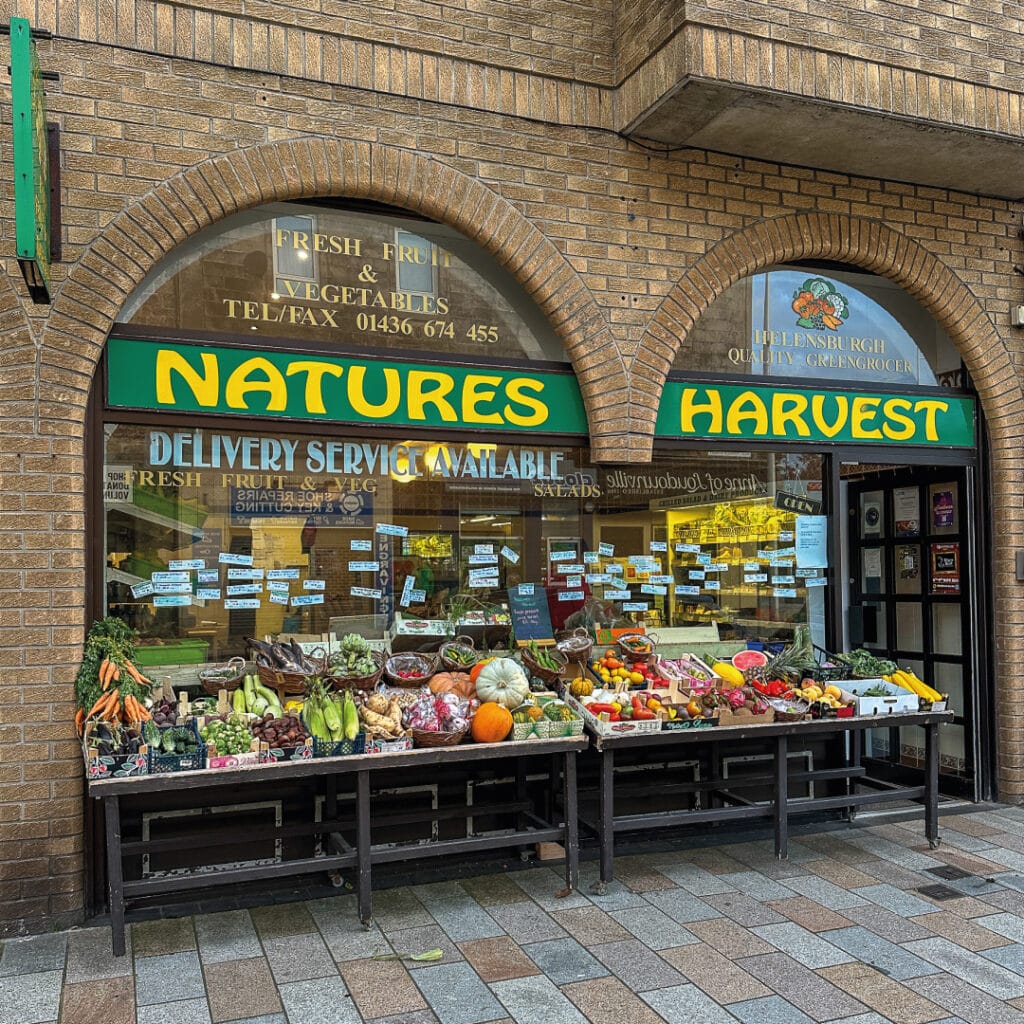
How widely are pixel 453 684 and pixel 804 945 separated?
7.86 feet

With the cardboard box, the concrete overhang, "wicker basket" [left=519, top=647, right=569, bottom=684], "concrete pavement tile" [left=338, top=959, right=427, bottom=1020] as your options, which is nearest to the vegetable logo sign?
the concrete overhang

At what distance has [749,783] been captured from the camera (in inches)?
262

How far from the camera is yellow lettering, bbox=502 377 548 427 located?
6457mm

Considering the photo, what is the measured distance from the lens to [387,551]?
6391 mm

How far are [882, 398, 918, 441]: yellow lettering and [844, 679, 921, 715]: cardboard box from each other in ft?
6.84

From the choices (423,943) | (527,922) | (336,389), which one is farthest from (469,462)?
(423,943)

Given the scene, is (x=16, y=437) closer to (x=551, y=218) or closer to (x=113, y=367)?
(x=113, y=367)

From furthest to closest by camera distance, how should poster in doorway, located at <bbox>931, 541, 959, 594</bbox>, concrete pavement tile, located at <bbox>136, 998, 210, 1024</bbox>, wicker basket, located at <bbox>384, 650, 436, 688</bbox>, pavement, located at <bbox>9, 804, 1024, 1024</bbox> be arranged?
poster in doorway, located at <bbox>931, 541, 959, 594</bbox>, wicker basket, located at <bbox>384, 650, 436, 688</bbox>, pavement, located at <bbox>9, 804, 1024, 1024</bbox>, concrete pavement tile, located at <bbox>136, 998, 210, 1024</bbox>

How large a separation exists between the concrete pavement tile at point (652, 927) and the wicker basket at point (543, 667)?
145 centimetres

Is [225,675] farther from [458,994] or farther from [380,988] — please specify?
[458,994]

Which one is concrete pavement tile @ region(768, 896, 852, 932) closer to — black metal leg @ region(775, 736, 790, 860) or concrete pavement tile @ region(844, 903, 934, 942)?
concrete pavement tile @ region(844, 903, 934, 942)

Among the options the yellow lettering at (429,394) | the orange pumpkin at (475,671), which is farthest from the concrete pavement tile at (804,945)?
the yellow lettering at (429,394)

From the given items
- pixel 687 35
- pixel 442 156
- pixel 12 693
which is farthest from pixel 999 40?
pixel 12 693

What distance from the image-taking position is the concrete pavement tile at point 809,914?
5.08 metres
